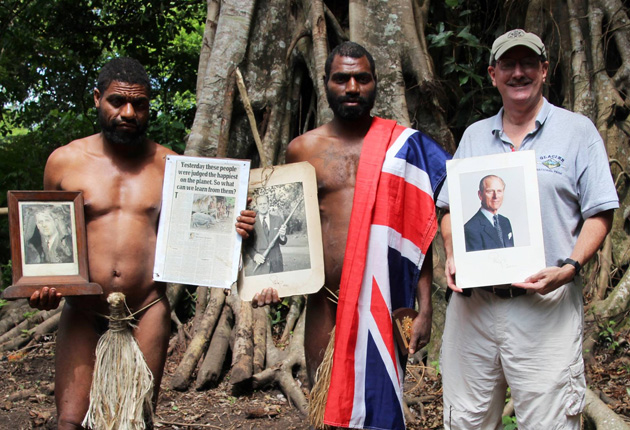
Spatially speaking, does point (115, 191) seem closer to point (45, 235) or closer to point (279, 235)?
point (45, 235)

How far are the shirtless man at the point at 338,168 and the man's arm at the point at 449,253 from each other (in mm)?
289

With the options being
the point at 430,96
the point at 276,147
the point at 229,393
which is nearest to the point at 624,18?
the point at 430,96

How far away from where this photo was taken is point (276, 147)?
226 inches

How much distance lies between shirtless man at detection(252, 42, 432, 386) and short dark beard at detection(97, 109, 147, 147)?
0.77 meters

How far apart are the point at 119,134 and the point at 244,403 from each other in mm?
2400

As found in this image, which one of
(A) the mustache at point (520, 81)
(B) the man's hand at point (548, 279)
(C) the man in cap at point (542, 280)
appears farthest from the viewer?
(A) the mustache at point (520, 81)

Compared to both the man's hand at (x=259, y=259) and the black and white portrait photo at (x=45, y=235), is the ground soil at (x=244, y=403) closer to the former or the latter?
the man's hand at (x=259, y=259)

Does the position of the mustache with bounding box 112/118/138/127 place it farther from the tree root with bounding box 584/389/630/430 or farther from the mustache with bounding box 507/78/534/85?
the tree root with bounding box 584/389/630/430

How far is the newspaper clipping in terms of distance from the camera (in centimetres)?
296

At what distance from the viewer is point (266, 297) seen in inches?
116

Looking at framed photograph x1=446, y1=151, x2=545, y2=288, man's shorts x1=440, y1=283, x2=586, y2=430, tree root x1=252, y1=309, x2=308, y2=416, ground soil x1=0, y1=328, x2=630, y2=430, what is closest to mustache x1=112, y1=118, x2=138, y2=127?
framed photograph x1=446, y1=151, x2=545, y2=288

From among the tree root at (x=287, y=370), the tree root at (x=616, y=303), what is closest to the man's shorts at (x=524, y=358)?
the tree root at (x=287, y=370)

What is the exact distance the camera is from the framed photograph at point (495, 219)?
251cm

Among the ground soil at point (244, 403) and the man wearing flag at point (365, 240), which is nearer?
the man wearing flag at point (365, 240)
